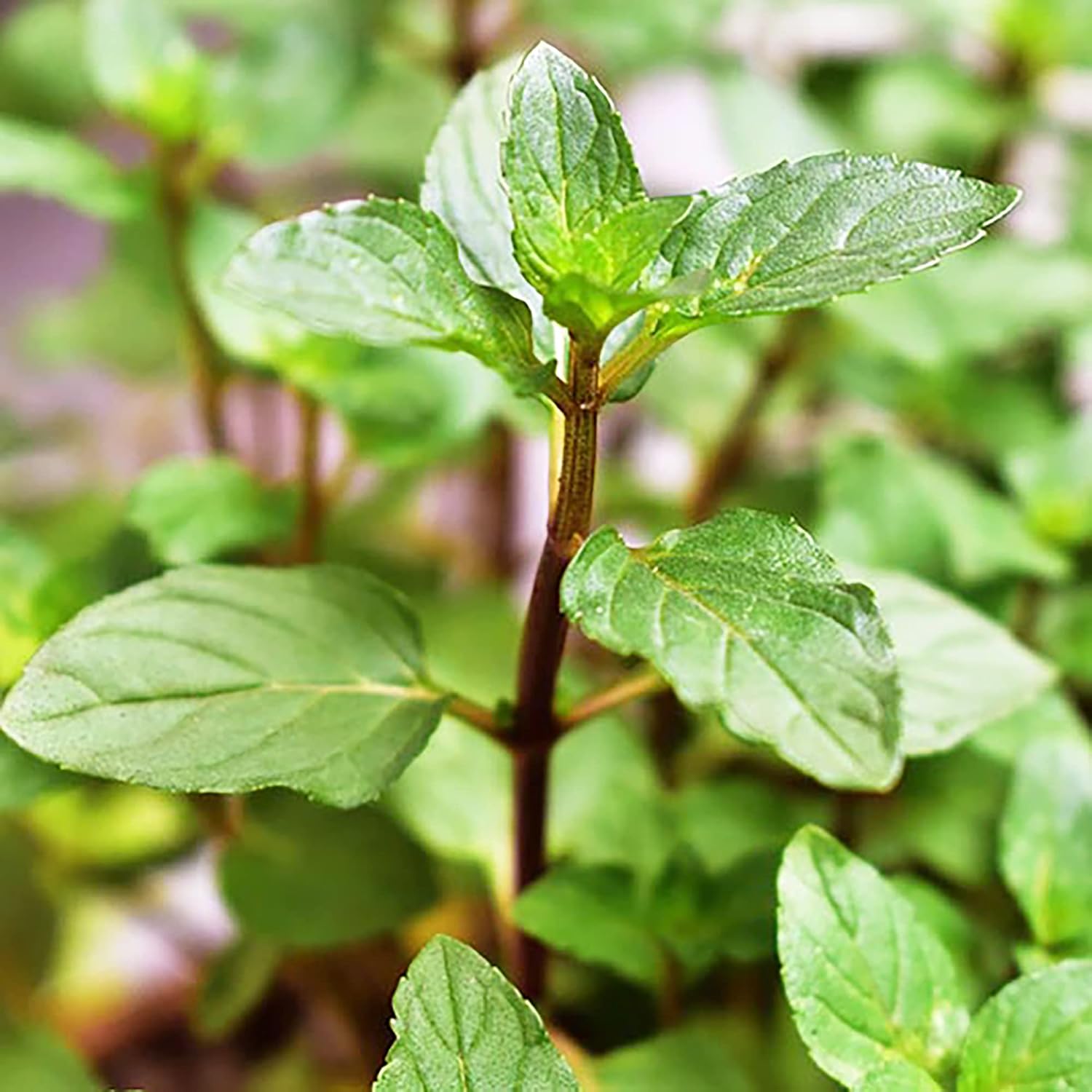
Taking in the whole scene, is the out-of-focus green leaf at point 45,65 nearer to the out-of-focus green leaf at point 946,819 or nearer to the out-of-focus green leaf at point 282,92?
the out-of-focus green leaf at point 282,92

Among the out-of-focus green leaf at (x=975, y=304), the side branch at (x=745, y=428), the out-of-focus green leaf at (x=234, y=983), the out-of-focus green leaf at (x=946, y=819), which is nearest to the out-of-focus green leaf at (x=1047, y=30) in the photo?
the out-of-focus green leaf at (x=975, y=304)

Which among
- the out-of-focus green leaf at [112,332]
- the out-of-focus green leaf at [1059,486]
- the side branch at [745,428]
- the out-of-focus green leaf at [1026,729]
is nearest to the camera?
the out-of-focus green leaf at [1026,729]

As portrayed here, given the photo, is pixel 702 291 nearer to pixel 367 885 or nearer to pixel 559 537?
pixel 559 537

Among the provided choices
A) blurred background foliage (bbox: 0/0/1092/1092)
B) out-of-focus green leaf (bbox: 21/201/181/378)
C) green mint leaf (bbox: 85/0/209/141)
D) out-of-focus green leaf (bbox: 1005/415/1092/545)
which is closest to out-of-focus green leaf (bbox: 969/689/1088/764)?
blurred background foliage (bbox: 0/0/1092/1092)

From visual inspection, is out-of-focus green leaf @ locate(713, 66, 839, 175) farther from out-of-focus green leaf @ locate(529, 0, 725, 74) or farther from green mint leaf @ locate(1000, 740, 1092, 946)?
green mint leaf @ locate(1000, 740, 1092, 946)

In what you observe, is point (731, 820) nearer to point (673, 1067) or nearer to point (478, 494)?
point (673, 1067)

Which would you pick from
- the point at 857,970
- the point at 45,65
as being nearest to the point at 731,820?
the point at 857,970
